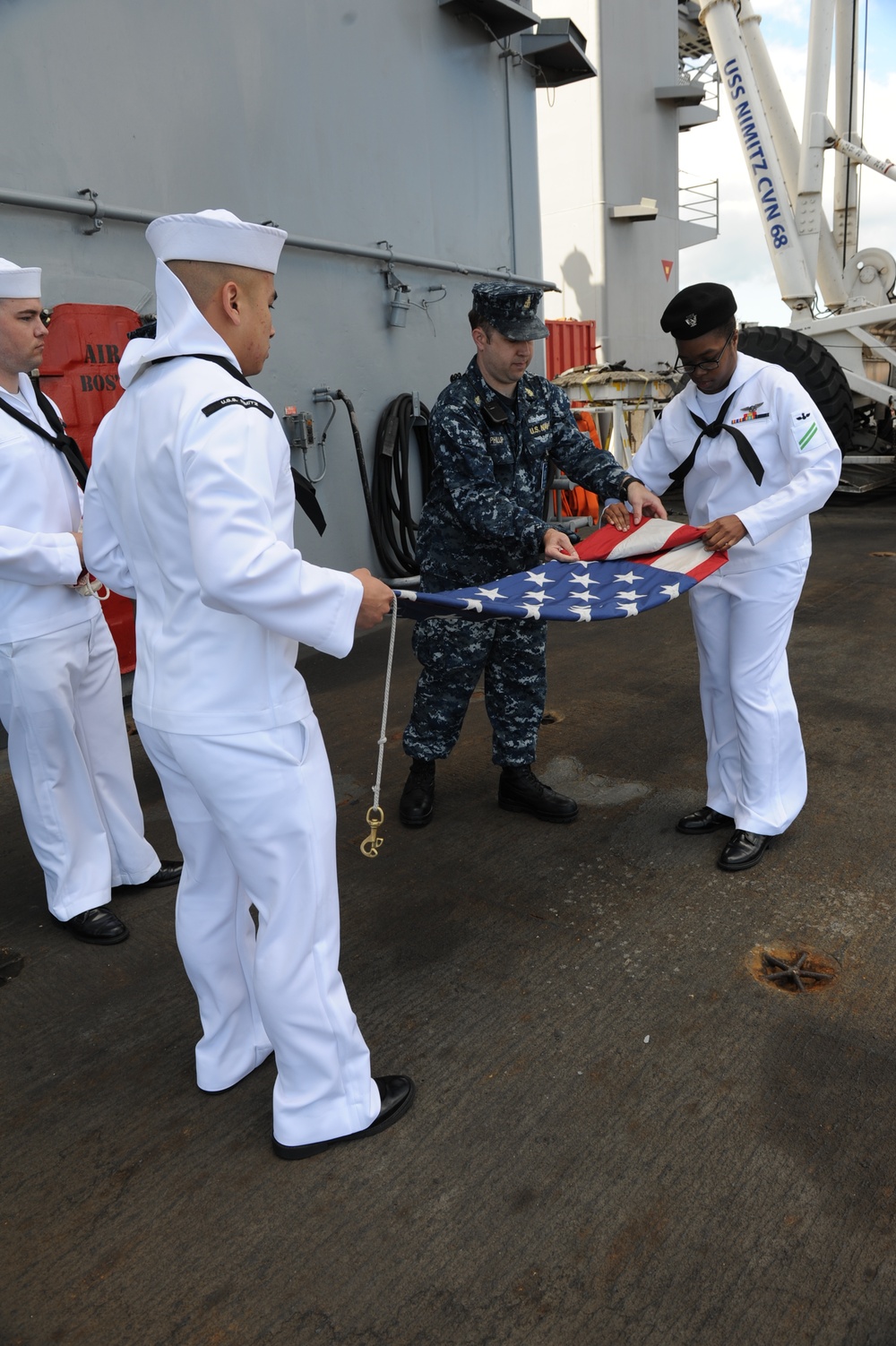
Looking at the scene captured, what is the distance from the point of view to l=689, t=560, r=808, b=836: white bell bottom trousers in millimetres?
2963

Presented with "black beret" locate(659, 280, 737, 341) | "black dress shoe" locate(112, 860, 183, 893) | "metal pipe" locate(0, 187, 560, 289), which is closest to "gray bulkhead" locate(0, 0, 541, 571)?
"metal pipe" locate(0, 187, 560, 289)

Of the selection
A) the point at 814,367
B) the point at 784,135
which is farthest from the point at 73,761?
the point at 784,135

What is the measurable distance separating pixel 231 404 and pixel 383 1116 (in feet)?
4.90

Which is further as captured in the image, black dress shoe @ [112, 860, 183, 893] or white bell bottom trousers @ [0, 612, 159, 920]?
black dress shoe @ [112, 860, 183, 893]

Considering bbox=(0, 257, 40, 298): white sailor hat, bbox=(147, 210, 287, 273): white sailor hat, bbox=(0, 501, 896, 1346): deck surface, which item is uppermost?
bbox=(0, 257, 40, 298): white sailor hat

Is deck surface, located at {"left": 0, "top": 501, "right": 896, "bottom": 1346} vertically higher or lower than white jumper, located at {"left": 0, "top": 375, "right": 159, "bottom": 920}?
lower

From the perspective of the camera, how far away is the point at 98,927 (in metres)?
2.86

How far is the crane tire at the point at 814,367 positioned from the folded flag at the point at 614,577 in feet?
21.7

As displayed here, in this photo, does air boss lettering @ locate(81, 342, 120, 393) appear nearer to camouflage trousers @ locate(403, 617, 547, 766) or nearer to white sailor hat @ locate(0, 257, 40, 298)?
white sailor hat @ locate(0, 257, 40, 298)

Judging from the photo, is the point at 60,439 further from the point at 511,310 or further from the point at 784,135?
the point at 784,135

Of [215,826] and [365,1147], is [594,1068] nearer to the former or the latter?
[365,1147]

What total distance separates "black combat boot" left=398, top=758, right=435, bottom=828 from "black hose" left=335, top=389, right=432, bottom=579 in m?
3.34

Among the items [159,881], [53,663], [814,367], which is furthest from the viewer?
[814,367]

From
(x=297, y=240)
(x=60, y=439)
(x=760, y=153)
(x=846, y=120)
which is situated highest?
(x=846, y=120)
